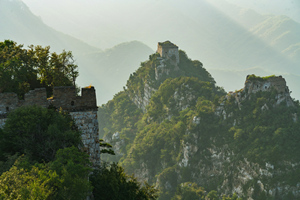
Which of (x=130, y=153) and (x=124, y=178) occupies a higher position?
(x=130, y=153)

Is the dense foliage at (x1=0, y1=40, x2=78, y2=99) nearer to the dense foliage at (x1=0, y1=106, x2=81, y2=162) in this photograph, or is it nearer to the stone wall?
the dense foliage at (x1=0, y1=106, x2=81, y2=162)

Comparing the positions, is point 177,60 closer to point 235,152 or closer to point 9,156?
point 235,152

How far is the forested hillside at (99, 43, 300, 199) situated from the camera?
82.2 m

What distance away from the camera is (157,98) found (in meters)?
127

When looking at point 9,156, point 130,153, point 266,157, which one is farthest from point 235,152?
point 9,156

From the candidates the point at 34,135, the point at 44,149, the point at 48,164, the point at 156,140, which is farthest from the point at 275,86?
the point at 48,164

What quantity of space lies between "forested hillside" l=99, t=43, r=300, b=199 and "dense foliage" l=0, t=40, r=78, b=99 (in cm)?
6260

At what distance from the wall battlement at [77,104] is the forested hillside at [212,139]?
209 feet

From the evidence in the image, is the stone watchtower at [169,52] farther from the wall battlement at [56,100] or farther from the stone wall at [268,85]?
the wall battlement at [56,100]

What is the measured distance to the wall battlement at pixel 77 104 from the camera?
23.6 meters

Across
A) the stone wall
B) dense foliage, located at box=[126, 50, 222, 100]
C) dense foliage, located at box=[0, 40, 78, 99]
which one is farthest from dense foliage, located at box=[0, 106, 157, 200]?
dense foliage, located at box=[126, 50, 222, 100]

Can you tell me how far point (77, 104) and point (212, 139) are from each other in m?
77.3

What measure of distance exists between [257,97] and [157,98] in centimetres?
4305

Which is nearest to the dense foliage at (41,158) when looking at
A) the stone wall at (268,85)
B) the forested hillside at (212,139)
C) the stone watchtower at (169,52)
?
the forested hillside at (212,139)
